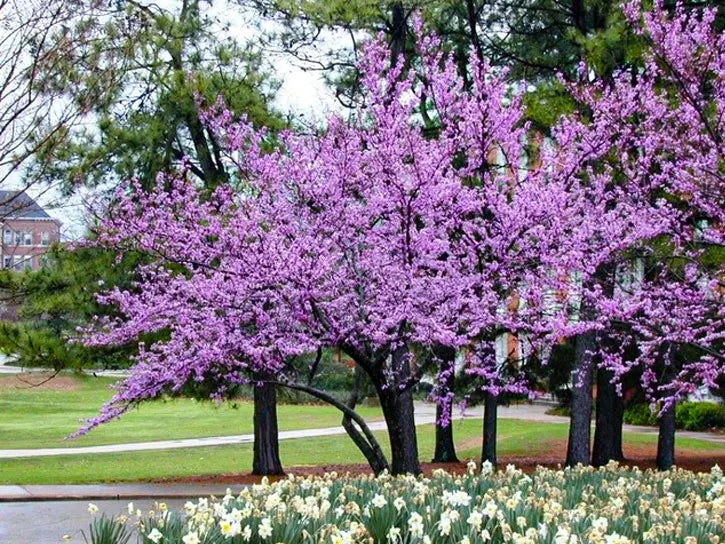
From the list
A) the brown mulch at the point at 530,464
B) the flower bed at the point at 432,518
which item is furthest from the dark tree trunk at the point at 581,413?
the flower bed at the point at 432,518

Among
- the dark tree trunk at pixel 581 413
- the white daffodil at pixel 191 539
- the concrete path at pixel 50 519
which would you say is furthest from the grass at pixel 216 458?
the white daffodil at pixel 191 539

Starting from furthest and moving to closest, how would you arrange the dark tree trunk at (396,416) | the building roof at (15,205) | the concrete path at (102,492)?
the concrete path at (102,492) < the dark tree trunk at (396,416) < the building roof at (15,205)

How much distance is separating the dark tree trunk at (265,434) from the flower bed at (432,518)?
11870 millimetres

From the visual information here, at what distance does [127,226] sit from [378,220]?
2.84 m

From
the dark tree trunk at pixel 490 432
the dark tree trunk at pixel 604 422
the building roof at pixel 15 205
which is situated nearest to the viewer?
the building roof at pixel 15 205

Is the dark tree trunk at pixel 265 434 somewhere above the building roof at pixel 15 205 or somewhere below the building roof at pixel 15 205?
below

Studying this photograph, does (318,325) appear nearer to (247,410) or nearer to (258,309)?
(258,309)

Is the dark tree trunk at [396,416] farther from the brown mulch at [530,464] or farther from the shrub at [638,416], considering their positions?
the shrub at [638,416]

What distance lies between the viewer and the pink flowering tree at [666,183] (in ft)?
33.4

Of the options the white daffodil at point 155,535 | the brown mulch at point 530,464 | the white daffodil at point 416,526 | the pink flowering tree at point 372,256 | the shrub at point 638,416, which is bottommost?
the brown mulch at point 530,464

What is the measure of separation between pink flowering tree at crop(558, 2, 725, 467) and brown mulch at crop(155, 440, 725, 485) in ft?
17.7

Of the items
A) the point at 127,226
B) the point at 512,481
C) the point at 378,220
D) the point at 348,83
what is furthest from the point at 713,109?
the point at 348,83

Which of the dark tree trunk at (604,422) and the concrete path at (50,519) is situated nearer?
the concrete path at (50,519)

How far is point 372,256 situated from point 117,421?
88.4 feet
